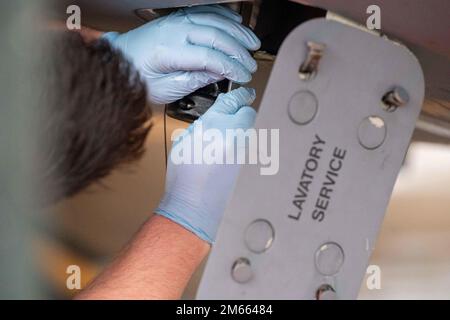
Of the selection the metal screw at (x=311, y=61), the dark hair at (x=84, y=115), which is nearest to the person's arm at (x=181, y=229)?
the dark hair at (x=84, y=115)

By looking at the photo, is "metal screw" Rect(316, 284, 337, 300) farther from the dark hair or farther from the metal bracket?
the dark hair

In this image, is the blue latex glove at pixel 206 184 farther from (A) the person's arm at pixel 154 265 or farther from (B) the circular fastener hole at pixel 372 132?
(B) the circular fastener hole at pixel 372 132

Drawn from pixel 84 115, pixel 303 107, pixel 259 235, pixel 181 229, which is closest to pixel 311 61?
pixel 303 107

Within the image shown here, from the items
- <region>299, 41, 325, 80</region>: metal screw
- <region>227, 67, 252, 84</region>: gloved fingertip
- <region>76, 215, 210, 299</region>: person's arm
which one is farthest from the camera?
<region>227, 67, 252, 84</region>: gloved fingertip

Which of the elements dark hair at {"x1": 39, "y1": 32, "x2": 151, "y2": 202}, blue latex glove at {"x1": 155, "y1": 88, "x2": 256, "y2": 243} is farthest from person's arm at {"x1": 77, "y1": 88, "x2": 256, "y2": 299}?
dark hair at {"x1": 39, "y1": 32, "x2": 151, "y2": 202}

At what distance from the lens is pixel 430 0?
3.12 feet

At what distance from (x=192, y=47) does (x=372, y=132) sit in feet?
1.49

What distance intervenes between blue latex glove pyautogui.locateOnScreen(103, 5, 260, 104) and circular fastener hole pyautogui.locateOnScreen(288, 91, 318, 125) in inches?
14.8

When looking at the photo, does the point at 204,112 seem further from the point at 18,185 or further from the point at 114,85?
the point at 18,185

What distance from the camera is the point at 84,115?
2.78 feet

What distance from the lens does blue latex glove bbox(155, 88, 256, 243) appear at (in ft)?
3.55

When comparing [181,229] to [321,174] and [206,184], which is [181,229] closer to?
[206,184]
